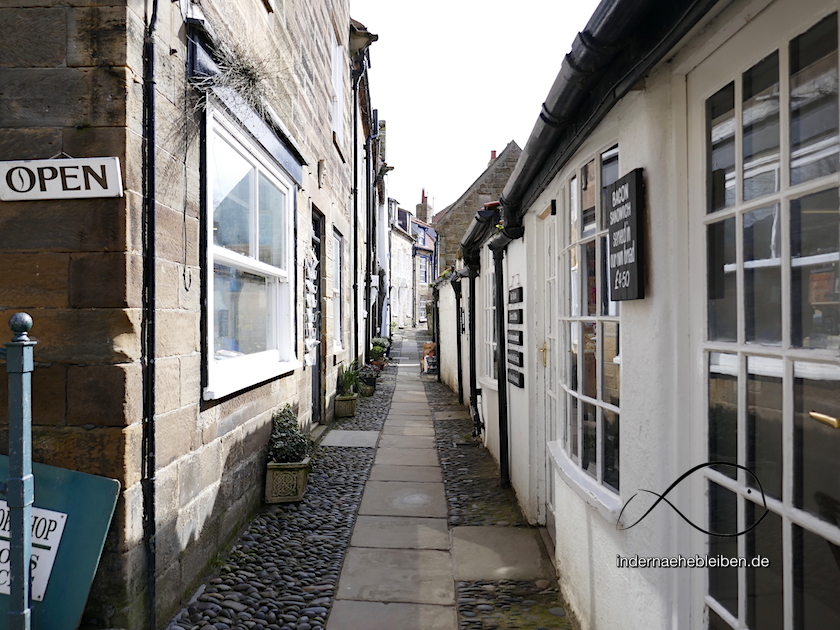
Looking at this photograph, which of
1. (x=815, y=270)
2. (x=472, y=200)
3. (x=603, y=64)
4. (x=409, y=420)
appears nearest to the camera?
(x=815, y=270)

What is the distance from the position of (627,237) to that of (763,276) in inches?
27.6

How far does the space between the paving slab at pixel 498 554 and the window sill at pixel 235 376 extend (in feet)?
6.34

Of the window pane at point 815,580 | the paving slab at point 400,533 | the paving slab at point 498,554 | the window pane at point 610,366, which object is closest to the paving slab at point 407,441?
the paving slab at point 400,533

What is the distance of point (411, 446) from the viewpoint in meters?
7.46

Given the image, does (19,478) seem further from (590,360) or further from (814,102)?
(814,102)

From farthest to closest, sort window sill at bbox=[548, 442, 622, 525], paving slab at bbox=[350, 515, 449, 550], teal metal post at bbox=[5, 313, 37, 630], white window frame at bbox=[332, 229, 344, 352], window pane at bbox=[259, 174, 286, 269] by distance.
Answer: white window frame at bbox=[332, 229, 344, 352], window pane at bbox=[259, 174, 286, 269], paving slab at bbox=[350, 515, 449, 550], window sill at bbox=[548, 442, 622, 525], teal metal post at bbox=[5, 313, 37, 630]

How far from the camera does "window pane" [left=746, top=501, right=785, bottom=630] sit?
151 centimetres

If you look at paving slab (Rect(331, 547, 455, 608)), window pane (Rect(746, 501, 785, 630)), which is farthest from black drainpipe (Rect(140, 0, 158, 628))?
window pane (Rect(746, 501, 785, 630))

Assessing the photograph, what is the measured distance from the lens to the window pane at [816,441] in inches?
52.1

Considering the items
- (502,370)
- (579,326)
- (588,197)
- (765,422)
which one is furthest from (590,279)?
(502,370)

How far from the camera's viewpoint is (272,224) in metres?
5.46

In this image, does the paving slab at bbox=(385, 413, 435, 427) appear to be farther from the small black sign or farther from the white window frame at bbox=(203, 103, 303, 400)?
the small black sign

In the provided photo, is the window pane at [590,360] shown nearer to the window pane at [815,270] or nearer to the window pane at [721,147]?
the window pane at [721,147]

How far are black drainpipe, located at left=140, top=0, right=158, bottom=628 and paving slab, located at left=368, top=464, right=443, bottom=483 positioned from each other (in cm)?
319
